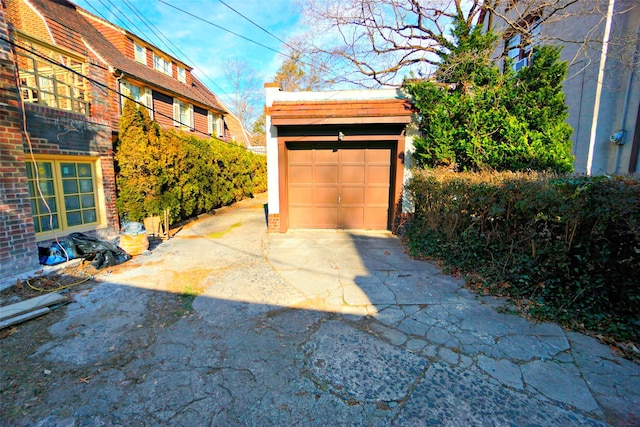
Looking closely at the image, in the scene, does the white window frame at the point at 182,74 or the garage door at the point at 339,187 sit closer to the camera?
the garage door at the point at 339,187

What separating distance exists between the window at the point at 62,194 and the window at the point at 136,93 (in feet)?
18.3

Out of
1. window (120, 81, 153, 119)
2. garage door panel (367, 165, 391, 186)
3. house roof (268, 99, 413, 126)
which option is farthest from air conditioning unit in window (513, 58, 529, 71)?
window (120, 81, 153, 119)

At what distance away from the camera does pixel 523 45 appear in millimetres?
8391

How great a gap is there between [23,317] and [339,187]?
6.38m

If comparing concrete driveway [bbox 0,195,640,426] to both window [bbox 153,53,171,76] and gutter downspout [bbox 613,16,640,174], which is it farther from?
window [bbox 153,53,171,76]

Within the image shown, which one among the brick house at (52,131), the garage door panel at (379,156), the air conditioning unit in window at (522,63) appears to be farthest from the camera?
the air conditioning unit in window at (522,63)

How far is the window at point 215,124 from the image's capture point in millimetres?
17031

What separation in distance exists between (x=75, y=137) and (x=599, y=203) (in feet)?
27.8

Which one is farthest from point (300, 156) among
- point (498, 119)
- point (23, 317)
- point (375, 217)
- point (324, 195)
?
point (23, 317)

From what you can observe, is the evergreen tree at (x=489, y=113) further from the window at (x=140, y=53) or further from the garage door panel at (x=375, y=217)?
the window at (x=140, y=53)

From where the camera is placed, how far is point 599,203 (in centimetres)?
301

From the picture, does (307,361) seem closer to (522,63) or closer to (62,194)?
(62,194)

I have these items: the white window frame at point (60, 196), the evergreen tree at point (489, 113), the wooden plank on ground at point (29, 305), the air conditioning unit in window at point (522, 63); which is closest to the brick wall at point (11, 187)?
the white window frame at point (60, 196)

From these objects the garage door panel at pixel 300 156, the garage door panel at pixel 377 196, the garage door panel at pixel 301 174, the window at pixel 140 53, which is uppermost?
the window at pixel 140 53
